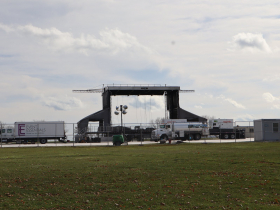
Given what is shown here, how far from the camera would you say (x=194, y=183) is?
13.5 m

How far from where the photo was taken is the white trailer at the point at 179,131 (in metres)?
53.9

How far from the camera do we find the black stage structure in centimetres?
7456

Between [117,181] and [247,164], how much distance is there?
793cm

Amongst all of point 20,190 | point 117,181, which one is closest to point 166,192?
point 117,181

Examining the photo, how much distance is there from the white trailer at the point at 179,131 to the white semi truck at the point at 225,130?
264 centimetres

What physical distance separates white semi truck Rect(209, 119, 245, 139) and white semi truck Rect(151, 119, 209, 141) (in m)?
2.73

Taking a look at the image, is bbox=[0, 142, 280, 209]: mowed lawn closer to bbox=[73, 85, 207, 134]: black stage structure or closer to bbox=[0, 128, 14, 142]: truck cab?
bbox=[0, 128, 14, 142]: truck cab

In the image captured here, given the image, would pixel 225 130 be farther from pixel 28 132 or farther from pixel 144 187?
pixel 144 187

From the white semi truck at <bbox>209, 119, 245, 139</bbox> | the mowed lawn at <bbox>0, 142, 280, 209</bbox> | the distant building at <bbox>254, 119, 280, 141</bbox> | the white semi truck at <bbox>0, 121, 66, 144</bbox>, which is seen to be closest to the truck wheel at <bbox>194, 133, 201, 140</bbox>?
the white semi truck at <bbox>209, 119, 245, 139</bbox>

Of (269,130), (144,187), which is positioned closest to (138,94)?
(269,130)

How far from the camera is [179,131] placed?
55188 millimetres

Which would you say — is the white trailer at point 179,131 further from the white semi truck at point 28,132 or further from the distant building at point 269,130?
the white semi truck at point 28,132

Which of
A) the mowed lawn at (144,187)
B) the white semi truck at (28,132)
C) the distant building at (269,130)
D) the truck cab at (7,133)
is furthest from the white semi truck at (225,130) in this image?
the mowed lawn at (144,187)

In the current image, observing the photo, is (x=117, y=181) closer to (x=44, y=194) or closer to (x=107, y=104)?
(x=44, y=194)
